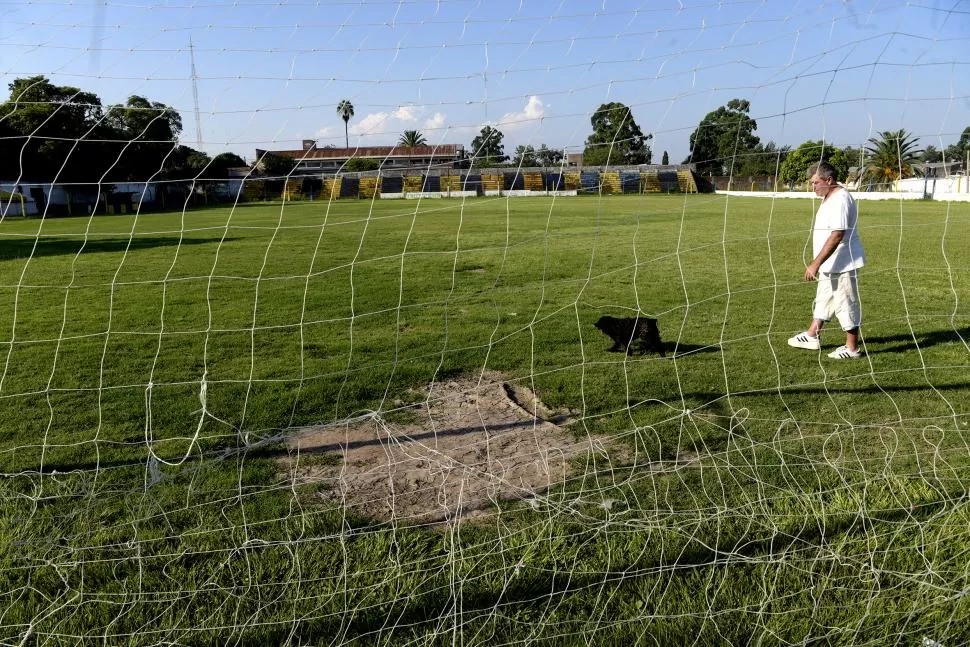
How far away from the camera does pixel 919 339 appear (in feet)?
20.7

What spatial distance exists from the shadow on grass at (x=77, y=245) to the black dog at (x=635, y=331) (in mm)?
11091

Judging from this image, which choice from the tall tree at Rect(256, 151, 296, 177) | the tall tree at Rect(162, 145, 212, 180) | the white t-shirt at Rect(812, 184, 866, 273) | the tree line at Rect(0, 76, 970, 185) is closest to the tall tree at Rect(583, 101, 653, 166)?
the tree line at Rect(0, 76, 970, 185)

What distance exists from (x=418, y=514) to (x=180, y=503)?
1182 millimetres

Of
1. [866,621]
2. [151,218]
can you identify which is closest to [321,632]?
[866,621]

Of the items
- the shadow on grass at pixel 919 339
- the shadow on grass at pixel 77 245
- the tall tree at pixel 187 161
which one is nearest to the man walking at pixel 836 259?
the shadow on grass at pixel 919 339

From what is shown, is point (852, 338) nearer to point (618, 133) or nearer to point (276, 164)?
point (618, 133)

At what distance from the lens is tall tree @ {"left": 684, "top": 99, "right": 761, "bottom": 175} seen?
4.18m

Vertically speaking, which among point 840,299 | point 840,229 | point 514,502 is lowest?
point 514,502

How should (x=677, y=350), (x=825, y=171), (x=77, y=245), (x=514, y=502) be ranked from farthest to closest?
(x=77, y=245) → (x=677, y=350) → (x=825, y=171) → (x=514, y=502)

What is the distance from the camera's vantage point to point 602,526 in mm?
3148

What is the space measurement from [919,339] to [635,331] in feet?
9.02

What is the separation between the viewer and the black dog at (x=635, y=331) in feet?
18.7

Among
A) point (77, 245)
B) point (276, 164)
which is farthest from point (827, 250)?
point (77, 245)

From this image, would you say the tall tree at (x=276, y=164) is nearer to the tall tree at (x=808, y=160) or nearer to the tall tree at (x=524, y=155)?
the tall tree at (x=524, y=155)
